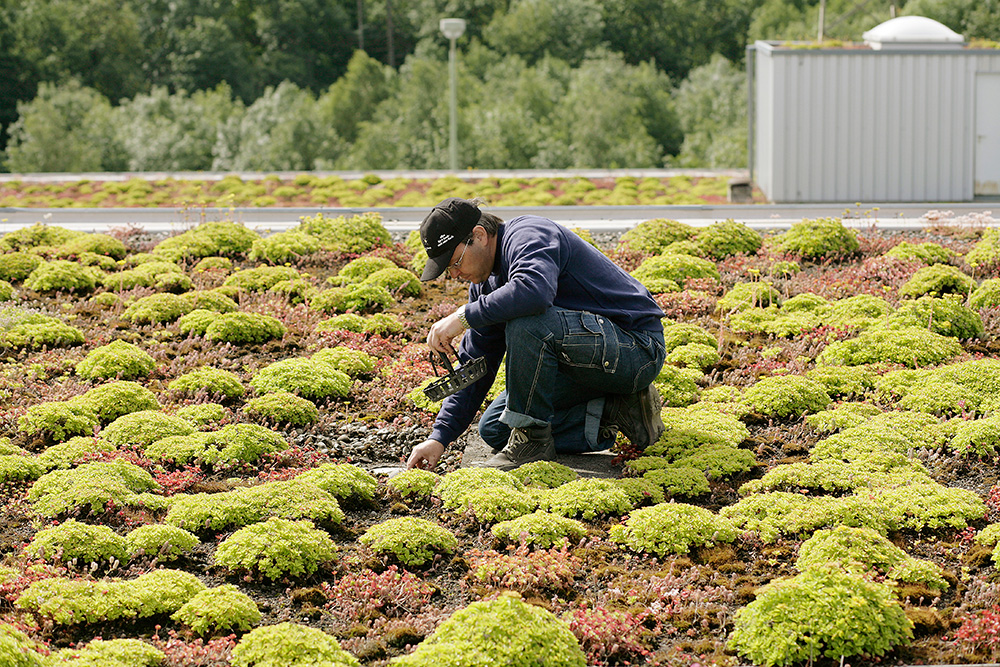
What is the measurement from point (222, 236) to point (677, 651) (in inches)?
259

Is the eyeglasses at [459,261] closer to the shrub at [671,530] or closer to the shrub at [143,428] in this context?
the shrub at [671,530]

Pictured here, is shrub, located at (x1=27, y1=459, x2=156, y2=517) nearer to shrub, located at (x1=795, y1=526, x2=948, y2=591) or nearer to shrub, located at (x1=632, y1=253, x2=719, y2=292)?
shrub, located at (x1=795, y1=526, x2=948, y2=591)

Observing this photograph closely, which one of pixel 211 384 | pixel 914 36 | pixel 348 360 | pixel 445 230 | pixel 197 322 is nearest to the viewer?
pixel 445 230

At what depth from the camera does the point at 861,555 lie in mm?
4016

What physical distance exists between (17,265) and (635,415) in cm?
548

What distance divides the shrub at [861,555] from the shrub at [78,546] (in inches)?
105

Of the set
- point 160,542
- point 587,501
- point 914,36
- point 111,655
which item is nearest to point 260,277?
point 160,542

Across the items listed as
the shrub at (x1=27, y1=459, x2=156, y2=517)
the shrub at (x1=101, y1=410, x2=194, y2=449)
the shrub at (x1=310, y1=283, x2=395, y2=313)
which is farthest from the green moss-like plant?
the shrub at (x1=310, y1=283, x2=395, y2=313)

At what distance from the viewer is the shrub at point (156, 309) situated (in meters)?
7.34

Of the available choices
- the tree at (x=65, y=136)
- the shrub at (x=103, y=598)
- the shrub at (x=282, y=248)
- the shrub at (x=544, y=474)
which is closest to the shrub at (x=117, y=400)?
the shrub at (x=103, y=598)

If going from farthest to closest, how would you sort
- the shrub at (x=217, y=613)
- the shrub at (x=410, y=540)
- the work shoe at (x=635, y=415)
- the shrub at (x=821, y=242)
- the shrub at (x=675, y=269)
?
the shrub at (x=821, y=242)
the shrub at (x=675, y=269)
the work shoe at (x=635, y=415)
the shrub at (x=410, y=540)
the shrub at (x=217, y=613)

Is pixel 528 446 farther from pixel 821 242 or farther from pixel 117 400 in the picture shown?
pixel 821 242

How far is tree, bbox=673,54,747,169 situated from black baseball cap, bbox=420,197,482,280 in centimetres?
3549

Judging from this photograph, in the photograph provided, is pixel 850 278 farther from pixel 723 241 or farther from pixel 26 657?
pixel 26 657
